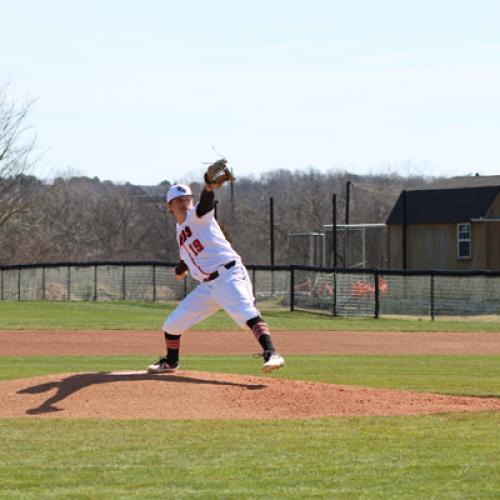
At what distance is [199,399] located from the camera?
10055mm

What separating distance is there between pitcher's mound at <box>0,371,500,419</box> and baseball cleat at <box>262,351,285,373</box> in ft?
0.82

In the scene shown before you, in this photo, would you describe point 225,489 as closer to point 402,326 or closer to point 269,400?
point 269,400

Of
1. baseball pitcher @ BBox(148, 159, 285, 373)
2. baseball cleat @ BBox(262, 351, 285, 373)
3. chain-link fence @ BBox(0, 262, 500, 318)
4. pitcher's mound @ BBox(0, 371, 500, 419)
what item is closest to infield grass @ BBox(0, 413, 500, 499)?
pitcher's mound @ BBox(0, 371, 500, 419)

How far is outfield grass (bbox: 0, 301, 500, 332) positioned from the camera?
87.5 feet

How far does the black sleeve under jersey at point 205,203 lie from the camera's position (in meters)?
10.4

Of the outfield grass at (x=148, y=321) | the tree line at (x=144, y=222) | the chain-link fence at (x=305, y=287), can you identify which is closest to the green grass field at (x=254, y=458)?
the outfield grass at (x=148, y=321)

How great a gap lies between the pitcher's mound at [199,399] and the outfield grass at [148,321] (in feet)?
49.6

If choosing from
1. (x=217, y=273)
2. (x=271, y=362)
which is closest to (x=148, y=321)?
(x=217, y=273)

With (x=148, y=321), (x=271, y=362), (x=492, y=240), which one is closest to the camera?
(x=271, y=362)

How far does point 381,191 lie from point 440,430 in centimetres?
5349

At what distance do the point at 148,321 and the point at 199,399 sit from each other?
18.2m

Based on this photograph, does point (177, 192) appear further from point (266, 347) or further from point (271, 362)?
point (271, 362)

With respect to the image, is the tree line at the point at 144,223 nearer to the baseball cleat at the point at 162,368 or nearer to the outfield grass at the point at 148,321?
the outfield grass at the point at 148,321

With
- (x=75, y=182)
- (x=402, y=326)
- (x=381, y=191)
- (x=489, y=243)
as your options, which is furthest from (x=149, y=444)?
(x=75, y=182)
